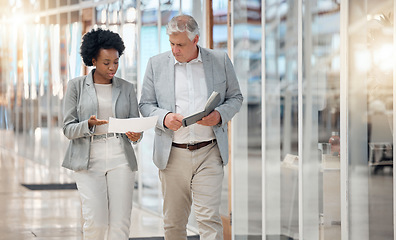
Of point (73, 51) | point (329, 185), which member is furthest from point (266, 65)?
point (73, 51)

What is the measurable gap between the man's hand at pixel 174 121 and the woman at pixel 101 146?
25 centimetres

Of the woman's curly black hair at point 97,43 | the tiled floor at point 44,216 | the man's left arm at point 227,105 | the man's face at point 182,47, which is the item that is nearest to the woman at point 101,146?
the woman's curly black hair at point 97,43

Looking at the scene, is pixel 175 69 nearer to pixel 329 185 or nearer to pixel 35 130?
pixel 329 185

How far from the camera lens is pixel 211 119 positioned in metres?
4.39

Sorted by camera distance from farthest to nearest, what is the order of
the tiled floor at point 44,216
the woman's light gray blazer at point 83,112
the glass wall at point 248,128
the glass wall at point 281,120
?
the tiled floor at point 44,216 → the glass wall at point 248,128 → the glass wall at point 281,120 → the woman's light gray blazer at point 83,112

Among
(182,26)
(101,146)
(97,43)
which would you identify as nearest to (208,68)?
(182,26)

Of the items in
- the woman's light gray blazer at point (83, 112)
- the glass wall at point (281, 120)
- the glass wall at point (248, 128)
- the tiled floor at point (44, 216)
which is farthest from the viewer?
the tiled floor at point (44, 216)

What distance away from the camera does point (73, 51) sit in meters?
14.1

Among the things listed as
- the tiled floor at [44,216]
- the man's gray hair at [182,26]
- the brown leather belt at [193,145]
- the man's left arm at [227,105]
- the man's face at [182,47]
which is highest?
the man's gray hair at [182,26]

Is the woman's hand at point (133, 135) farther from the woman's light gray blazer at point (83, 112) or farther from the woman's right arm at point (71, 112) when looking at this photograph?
the woman's right arm at point (71, 112)

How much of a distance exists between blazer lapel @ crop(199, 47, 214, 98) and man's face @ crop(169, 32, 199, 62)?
0.24 feet

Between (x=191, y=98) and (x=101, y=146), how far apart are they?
66 centimetres

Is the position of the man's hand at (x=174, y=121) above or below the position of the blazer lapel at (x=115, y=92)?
below

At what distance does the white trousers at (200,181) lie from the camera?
457 centimetres
